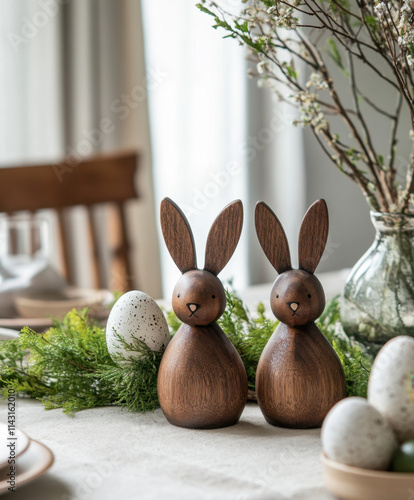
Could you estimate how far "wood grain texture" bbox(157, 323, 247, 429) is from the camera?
60 cm

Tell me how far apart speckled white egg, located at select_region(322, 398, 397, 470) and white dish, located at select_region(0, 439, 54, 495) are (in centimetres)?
20

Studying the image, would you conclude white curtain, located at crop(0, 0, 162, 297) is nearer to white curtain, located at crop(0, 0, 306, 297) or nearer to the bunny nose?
white curtain, located at crop(0, 0, 306, 297)

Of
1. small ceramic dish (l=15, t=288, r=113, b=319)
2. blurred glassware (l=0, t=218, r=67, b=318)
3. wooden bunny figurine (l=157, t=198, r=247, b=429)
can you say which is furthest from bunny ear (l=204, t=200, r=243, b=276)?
blurred glassware (l=0, t=218, r=67, b=318)

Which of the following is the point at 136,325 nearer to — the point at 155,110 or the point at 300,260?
the point at 300,260

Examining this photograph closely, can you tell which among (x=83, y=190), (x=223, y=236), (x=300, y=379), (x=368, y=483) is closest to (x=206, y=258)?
(x=223, y=236)

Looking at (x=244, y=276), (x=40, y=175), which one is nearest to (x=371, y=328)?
(x=40, y=175)

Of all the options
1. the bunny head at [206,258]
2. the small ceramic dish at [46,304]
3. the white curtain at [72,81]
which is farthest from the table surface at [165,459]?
the white curtain at [72,81]

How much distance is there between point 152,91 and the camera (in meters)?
2.56

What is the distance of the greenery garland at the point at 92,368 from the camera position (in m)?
0.66

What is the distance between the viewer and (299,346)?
0.61m

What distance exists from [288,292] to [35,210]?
4.25 feet

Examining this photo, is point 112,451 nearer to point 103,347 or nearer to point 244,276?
point 103,347

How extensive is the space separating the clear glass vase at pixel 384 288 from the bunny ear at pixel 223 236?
19 cm

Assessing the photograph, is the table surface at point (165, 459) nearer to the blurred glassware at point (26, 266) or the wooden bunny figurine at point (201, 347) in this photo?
the wooden bunny figurine at point (201, 347)
